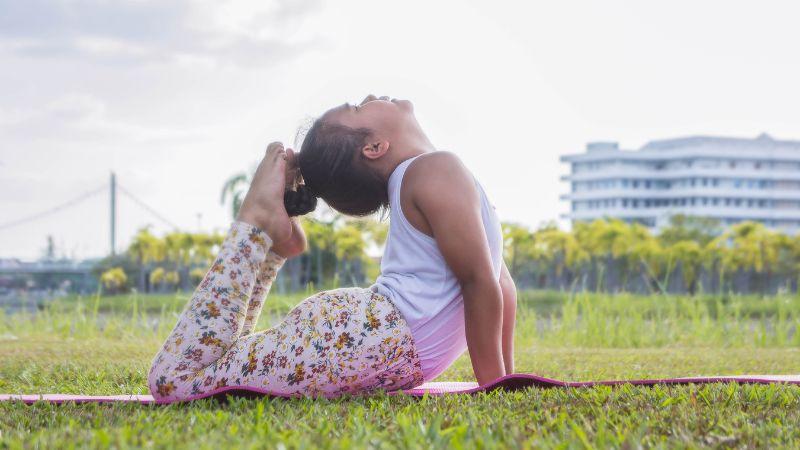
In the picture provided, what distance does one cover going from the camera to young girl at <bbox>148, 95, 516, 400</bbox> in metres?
2.25

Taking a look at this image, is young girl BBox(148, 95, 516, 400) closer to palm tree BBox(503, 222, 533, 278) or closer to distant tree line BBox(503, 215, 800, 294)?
palm tree BBox(503, 222, 533, 278)

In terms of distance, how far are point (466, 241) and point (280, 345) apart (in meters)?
0.56

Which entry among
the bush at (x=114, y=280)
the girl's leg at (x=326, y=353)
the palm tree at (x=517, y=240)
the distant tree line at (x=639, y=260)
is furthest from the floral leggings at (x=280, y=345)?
the bush at (x=114, y=280)

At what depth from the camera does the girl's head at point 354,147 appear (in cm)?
244

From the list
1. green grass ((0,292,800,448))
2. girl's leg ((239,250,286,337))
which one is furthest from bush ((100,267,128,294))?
girl's leg ((239,250,286,337))

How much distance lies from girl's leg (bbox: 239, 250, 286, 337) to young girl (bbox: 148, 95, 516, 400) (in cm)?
7

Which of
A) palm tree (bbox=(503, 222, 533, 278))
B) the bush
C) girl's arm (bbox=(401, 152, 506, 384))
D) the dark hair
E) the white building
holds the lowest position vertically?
the bush

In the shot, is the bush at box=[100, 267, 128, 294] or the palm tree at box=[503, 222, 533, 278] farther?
the bush at box=[100, 267, 128, 294]

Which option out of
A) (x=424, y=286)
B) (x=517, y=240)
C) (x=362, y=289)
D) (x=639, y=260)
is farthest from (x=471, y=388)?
(x=639, y=260)

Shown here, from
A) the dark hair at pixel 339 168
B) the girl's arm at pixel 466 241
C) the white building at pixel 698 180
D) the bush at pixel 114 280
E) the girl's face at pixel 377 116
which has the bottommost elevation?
the bush at pixel 114 280

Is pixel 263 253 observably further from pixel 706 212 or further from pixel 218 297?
pixel 706 212

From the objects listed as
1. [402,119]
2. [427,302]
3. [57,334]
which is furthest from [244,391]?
[57,334]

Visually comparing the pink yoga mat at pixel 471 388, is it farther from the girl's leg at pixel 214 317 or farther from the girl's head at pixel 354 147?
the girl's head at pixel 354 147

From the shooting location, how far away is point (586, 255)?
742 inches
